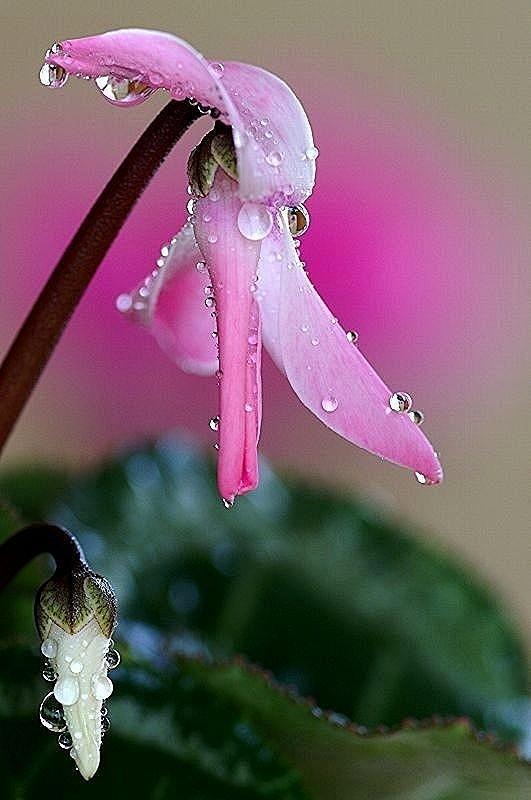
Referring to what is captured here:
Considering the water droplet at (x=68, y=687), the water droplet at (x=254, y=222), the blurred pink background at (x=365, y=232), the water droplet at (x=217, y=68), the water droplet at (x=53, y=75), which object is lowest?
the water droplet at (x=68, y=687)

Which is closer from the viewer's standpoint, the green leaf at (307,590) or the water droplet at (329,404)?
the water droplet at (329,404)

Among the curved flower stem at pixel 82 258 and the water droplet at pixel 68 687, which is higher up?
the curved flower stem at pixel 82 258

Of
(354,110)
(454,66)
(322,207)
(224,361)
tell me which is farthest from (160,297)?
(454,66)

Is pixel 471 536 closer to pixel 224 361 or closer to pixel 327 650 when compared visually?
pixel 327 650

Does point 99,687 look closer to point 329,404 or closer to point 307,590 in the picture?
point 329,404

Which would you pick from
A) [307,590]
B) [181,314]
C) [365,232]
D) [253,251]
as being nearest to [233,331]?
[253,251]

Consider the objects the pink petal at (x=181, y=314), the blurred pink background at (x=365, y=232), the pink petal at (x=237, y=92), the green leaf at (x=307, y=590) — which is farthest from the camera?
the blurred pink background at (x=365, y=232)

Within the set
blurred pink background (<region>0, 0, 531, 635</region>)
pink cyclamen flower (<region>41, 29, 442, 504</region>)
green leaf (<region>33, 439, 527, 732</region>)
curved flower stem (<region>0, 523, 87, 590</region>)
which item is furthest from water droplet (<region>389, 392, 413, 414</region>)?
blurred pink background (<region>0, 0, 531, 635</region>)

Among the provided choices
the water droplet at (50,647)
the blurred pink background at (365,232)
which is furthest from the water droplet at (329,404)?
the blurred pink background at (365,232)

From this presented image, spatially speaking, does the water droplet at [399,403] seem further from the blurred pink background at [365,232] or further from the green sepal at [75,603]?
the blurred pink background at [365,232]
